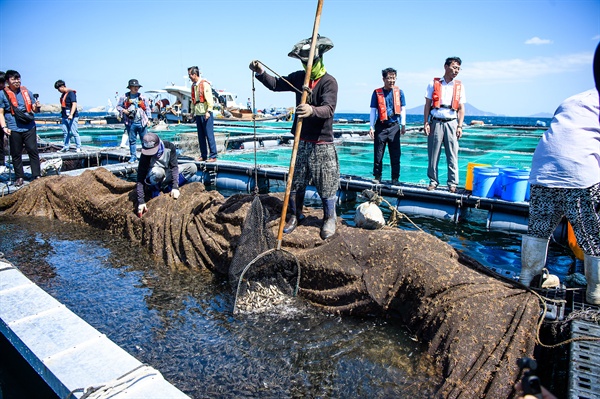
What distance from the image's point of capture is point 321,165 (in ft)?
14.4

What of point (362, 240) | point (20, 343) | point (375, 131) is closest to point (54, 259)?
point (20, 343)

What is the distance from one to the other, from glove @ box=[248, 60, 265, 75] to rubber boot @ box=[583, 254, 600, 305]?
3.36 metres

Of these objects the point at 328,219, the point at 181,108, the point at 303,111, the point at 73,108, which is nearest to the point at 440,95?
the point at 328,219

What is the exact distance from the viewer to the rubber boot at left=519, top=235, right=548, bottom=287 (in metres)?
3.62

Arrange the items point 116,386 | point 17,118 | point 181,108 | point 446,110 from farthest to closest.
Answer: point 181,108, point 17,118, point 446,110, point 116,386

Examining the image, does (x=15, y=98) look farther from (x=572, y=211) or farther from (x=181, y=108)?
(x=181, y=108)

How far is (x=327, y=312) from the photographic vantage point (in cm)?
394

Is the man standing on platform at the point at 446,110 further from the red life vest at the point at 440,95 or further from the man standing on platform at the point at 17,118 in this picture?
the man standing on platform at the point at 17,118

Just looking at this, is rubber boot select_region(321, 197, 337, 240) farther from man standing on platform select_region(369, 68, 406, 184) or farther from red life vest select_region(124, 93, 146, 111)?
red life vest select_region(124, 93, 146, 111)

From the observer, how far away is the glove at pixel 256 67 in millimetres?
4273

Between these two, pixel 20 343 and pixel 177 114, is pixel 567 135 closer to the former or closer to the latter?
pixel 20 343

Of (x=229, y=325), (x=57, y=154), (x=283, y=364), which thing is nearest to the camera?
(x=283, y=364)

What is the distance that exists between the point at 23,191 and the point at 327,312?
626cm

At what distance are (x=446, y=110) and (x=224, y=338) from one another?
5.18m
